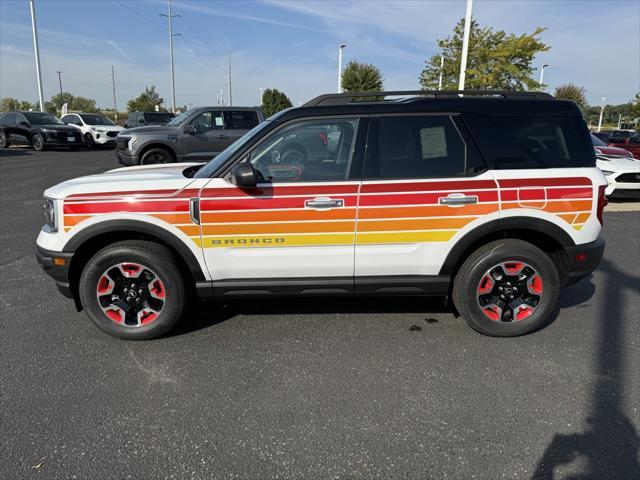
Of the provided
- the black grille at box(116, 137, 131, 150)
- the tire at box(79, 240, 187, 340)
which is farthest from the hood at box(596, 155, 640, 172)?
the black grille at box(116, 137, 131, 150)

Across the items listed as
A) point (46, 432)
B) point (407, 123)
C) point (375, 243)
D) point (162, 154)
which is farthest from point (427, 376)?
point (162, 154)

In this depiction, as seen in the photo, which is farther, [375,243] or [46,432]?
[375,243]

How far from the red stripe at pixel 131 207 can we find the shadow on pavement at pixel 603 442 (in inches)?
110

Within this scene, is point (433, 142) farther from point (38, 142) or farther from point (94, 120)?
point (94, 120)

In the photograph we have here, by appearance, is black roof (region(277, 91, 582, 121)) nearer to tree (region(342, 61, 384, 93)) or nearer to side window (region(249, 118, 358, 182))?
side window (region(249, 118, 358, 182))

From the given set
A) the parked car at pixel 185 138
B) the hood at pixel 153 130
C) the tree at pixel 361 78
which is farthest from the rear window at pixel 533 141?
the tree at pixel 361 78

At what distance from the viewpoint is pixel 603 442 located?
7.95 feet

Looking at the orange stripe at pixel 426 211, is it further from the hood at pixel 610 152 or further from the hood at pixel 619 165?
the hood at pixel 610 152

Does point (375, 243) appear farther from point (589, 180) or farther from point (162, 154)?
point (162, 154)

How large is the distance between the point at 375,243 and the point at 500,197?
1017 mm

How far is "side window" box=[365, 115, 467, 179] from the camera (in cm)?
341

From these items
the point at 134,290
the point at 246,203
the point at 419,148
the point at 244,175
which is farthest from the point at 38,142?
the point at 419,148

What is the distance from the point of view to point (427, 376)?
3064 mm

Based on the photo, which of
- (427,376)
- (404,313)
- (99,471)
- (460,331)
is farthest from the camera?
(404,313)
